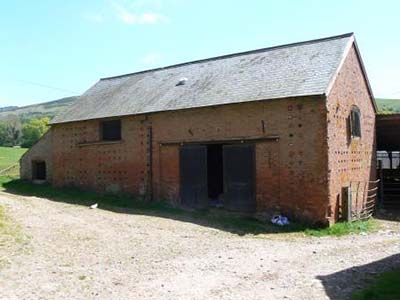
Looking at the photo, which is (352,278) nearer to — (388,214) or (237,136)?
(237,136)

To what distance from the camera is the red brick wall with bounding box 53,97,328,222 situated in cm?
1455

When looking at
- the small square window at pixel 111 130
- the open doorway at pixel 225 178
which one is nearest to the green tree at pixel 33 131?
the small square window at pixel 111 130

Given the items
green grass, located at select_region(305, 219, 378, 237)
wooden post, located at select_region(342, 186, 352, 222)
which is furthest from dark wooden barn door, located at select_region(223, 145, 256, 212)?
wooden post, located at select_region(342, 186, 352, 222)

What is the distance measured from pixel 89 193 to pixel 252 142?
9.40 metres

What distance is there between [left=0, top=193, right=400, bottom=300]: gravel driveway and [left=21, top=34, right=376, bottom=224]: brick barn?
2.52 metres

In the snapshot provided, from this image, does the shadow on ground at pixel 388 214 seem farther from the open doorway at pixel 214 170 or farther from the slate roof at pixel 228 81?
the open doorway at pixel 214 170

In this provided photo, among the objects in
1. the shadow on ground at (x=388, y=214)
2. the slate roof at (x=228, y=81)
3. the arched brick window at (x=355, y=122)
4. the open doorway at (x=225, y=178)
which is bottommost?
the shadow on ground at (x=388, y=214)

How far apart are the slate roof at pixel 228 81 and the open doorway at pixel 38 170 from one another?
13.6 feet

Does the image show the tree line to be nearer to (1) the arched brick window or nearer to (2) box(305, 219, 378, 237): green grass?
(1) the arched brick window

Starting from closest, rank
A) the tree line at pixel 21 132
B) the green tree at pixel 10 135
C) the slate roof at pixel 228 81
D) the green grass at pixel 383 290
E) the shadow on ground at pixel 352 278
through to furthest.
Result: the green grass at pixel 383 290 < the shadow on ground at pixel 352 278 < the slate roof at pixel 228 81 < the tree line at pixel 21 132 < the green tree at pixel 10 135

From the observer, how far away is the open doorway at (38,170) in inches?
1035

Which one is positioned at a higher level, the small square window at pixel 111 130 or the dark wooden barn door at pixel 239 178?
the small square window at pixel 111 130

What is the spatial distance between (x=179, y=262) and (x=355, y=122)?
11.0 metres

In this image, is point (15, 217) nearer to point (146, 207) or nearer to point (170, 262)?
point (146, 207)
